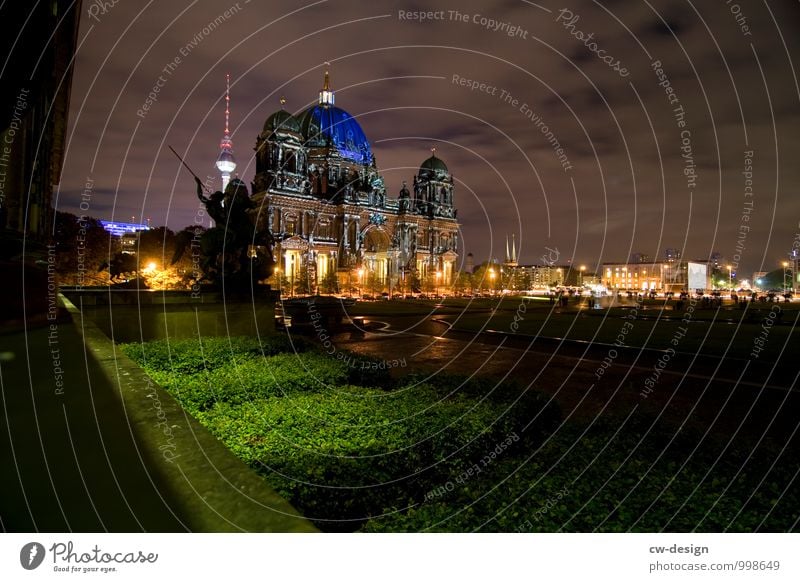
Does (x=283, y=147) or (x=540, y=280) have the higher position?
(x=283, y=147)

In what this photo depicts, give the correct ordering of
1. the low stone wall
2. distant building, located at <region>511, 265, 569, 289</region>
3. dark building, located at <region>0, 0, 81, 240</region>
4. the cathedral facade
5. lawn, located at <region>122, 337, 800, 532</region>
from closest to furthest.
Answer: lawn, located at <region>122, 337, 800, 532</region> → dark building, located at <region>0, 0, 81, 240</region> → the low stone wall → the cathedral facade → distant building, located at <region>511, 265, 569, 289</region>

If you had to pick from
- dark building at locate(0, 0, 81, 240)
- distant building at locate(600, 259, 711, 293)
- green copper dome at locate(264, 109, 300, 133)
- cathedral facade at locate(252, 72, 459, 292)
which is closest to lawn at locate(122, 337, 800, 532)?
dark building at locate(0, 0, 81, 240)

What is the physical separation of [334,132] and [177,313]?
83.3 metres

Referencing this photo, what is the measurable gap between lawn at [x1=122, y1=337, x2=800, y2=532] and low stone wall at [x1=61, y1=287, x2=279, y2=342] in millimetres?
7151

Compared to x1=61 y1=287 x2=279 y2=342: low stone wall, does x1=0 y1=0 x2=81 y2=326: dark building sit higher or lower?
higher

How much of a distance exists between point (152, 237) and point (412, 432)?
6587 centimetres

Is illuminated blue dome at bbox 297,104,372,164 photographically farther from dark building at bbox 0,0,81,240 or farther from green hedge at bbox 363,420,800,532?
green hedge at bbox 363,420,800,532

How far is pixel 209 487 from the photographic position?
319 centimetres

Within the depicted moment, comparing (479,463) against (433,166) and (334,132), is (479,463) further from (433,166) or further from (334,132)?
(433,166)

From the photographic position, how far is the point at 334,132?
292ft

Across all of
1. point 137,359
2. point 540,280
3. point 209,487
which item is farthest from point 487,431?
point 540,280

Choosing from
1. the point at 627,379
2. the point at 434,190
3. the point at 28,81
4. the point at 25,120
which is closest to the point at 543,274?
the point at 434,190

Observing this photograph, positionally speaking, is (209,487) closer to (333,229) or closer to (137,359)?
(137,359)

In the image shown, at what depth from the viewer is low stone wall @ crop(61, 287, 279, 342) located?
1389 cm
